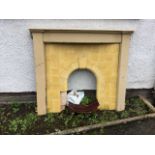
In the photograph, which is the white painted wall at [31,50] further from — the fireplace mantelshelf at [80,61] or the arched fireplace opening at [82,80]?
the arched fireplace opening at [82,80]

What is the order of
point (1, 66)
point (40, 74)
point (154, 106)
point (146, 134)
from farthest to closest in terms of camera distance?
point (154, 106)
point (1, 66)
point (40, 74)
point (146, 134)

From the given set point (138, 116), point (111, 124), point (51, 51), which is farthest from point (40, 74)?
point (138, 116)

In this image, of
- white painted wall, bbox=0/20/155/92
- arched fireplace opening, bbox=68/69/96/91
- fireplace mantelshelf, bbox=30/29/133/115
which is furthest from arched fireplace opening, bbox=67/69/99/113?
white painted wall, bbox=0/20/155/92

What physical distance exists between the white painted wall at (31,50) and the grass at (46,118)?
50 centimetres

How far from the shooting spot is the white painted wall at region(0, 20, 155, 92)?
6016 millimetres

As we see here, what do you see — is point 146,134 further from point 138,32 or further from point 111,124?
point 138,32

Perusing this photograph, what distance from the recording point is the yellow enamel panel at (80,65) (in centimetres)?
595

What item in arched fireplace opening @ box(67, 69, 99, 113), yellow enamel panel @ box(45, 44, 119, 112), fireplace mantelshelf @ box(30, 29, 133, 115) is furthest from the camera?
arched fireplace opening @ box(67, 69, 99, 113)

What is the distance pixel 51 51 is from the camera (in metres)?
5.89

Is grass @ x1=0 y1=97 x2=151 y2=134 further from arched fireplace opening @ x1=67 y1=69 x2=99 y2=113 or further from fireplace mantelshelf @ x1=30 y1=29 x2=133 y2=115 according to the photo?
arched fireplace opening @ x1=67 y1=69 x2=99 y2=113

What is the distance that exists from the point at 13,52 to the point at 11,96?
A: 114 cm

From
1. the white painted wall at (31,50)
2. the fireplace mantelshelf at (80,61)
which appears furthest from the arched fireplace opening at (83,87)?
the white painted wall at (31,50)

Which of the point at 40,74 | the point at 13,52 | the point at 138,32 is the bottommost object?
the point at 40,74

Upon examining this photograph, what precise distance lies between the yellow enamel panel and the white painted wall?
0.50m
